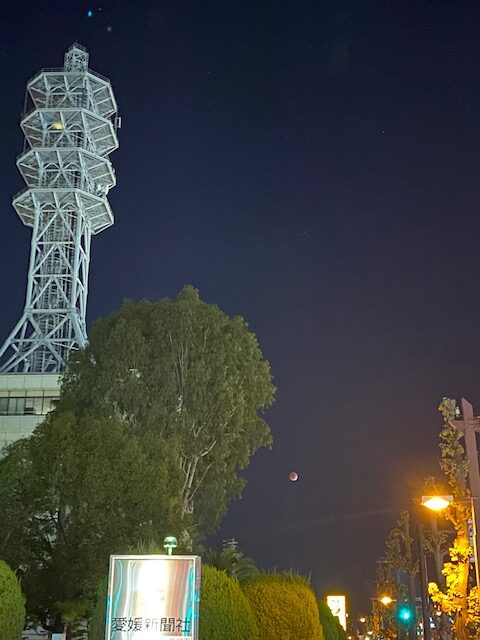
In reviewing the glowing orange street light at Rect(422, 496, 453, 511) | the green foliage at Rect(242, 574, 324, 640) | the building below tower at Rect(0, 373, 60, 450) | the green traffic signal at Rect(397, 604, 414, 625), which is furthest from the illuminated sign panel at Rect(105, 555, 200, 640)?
the building below tower at Rect(0, 373, 60, 450)

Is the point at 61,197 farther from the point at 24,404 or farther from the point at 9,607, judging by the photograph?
the point at 9,607

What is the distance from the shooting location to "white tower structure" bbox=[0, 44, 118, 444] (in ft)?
240

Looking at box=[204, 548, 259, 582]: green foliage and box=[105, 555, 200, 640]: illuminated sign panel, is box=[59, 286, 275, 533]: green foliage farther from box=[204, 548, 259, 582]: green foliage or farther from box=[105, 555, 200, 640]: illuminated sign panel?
box=[105, 555, 200, 640]: illuminated sign panel

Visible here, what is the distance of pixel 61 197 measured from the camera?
76.9 meters

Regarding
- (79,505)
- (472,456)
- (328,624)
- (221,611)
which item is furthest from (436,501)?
(328,624)

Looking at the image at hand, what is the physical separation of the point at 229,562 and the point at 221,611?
8255mm

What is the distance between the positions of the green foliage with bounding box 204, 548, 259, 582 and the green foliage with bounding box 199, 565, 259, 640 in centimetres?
570

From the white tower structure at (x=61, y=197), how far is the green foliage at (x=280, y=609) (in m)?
52.1

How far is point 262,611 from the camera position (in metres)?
20.2

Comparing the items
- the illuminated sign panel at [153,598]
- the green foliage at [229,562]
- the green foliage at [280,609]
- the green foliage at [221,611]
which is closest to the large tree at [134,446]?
the green foliage at [229,562]

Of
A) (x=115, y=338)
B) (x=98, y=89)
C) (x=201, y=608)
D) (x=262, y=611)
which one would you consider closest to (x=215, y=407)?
(x=115, y=338)

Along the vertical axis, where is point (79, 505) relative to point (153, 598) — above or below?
above

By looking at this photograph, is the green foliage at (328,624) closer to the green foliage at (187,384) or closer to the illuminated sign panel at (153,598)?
the green foliage at (187,384)

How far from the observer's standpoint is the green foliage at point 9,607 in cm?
1591
